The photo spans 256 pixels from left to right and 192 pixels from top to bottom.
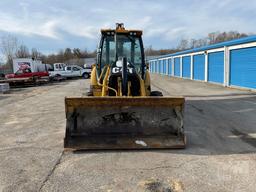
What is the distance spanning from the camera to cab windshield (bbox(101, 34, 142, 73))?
768cm

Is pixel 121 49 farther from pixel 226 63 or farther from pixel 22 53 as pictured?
pixel 22 53

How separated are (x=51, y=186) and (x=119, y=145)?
1704 mm

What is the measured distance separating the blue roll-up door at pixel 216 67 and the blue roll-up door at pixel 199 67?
1.86 meters

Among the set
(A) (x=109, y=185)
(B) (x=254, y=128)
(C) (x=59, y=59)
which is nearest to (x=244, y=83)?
(B) (x=254, y=128)

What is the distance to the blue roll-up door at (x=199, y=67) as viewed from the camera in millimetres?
25125

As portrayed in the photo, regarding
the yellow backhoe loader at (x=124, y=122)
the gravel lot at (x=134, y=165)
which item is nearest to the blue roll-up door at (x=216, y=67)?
the gravel lot at (x=134, y=165)

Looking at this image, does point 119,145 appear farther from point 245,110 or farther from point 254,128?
point 245,110

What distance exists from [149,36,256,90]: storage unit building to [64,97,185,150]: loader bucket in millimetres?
12277

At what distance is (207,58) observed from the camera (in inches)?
929

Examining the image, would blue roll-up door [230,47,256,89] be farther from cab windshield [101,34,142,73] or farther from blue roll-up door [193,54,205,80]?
cab windshield [101,34,142,73]

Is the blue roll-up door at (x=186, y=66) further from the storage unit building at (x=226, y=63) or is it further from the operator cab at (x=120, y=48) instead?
the operator cab at (x=120, y=48)

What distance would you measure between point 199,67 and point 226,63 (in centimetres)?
691

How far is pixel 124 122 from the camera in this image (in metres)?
5.43

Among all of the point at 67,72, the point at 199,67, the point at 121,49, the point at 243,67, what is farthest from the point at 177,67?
the point at 121,49
